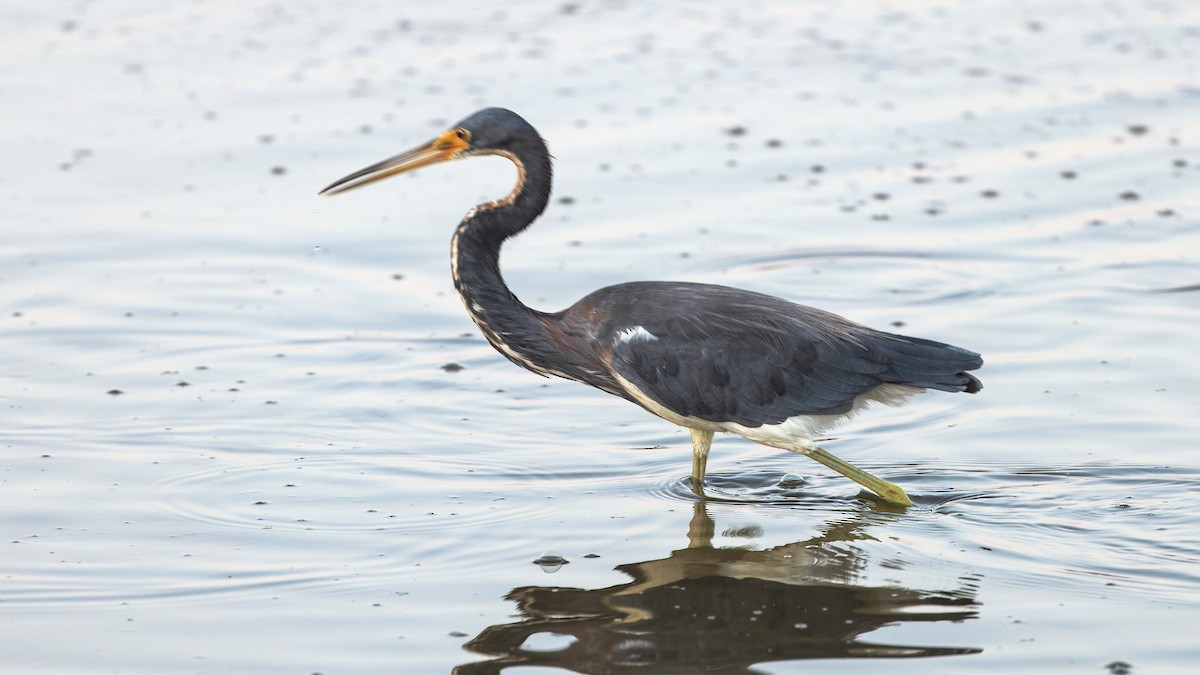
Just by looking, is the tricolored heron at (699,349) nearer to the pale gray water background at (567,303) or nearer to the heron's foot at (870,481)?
the heron's foot at (870,481)

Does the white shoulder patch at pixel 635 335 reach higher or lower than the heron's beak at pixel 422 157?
lower

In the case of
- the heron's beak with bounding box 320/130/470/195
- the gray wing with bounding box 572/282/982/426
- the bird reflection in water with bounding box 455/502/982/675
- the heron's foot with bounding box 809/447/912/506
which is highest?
the heron's beak with bounding box 320/130/470/195

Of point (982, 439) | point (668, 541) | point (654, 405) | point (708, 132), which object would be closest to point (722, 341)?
point (654, 405)

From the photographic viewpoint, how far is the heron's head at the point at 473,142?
26.1ft

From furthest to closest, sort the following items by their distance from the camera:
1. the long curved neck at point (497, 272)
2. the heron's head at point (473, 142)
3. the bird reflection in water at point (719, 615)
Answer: the heron's head at point (473, 142), the long curved neck at point (497, 272), the bird reflection in water at point (719, 615)

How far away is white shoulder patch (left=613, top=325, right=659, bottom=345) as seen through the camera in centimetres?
758

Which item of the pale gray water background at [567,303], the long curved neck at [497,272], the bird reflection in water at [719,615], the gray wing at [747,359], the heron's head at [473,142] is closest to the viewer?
the bird reflection in water at [719,615]

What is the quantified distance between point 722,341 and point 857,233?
14.6 feet

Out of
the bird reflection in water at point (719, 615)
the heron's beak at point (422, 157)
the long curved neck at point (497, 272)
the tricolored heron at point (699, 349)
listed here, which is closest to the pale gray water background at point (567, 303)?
the bird reflection in water at point (719, 615)

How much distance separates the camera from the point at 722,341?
7645 mm

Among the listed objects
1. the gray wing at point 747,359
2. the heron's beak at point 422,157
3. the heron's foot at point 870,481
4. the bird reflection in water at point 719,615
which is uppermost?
the heron's beak at point 422,157

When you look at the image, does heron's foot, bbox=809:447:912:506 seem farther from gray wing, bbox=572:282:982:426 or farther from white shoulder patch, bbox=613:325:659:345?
white shoulder patch, bbox=613:325:659:345

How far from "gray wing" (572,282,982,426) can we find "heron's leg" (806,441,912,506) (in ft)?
0.73

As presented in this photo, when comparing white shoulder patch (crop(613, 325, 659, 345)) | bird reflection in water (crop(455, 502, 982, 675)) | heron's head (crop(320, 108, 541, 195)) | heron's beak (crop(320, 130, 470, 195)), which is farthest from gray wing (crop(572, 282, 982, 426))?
heron's beak (crop(320, 130, 470, 195))
